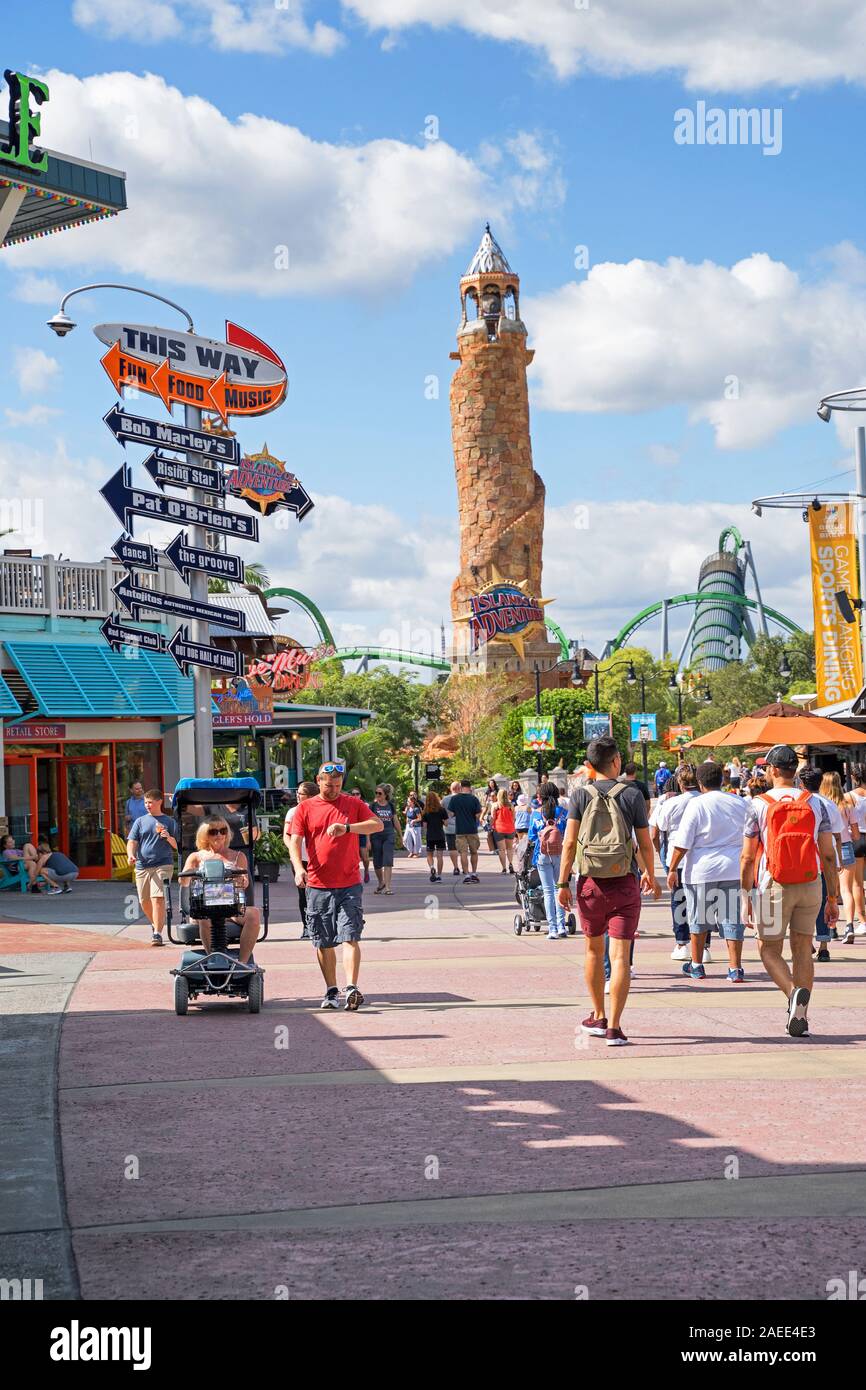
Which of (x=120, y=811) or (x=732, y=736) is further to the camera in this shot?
(x=120, y=811)

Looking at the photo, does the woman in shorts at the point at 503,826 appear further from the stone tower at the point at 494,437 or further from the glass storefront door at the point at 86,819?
the stone tower at the point at 494,437

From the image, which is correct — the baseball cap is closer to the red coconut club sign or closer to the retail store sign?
the red coconut club sign

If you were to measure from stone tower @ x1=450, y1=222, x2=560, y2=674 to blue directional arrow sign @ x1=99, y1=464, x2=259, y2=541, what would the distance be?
7315 cm

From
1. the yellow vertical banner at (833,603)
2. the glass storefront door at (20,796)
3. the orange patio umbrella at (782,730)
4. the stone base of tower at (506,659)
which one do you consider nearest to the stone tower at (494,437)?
the stone base of tower at (506,659)

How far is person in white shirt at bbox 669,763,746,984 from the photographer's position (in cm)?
1347

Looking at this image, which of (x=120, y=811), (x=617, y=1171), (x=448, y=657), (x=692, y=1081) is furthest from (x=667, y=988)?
(x=448, y=657)

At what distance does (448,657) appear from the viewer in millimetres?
105562

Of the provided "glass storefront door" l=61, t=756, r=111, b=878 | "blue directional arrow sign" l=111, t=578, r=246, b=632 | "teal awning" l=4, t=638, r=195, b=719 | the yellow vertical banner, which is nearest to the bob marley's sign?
the yellow vertical banner

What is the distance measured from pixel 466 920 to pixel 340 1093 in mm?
11785

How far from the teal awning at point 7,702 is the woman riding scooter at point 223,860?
16294 millimetres

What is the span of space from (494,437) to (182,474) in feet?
248

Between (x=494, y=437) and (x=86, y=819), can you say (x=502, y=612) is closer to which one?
(x=494, y=437)

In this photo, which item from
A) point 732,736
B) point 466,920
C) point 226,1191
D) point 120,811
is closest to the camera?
point 226,1191
